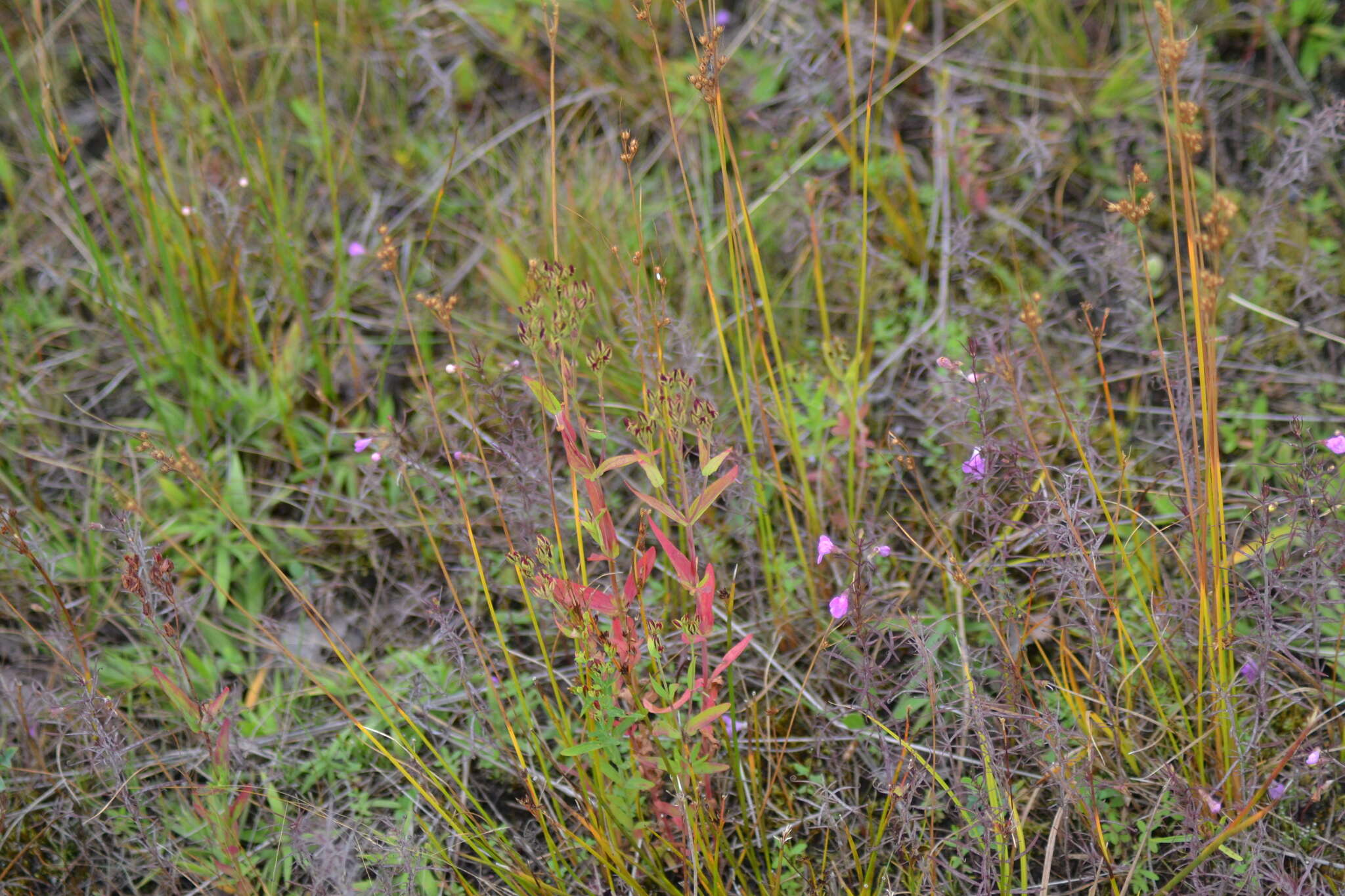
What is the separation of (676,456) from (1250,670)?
3.45 ft

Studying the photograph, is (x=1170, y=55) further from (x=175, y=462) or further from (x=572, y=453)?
(x=175, y=462)

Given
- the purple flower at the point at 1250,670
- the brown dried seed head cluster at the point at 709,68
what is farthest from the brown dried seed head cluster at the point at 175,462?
the purple flower at the point at 1250,670

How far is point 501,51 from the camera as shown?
2.90 meters

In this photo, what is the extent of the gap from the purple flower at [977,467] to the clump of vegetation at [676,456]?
15mm

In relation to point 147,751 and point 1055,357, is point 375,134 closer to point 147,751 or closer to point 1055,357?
point 147,751

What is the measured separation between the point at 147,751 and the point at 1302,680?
85.1 inches

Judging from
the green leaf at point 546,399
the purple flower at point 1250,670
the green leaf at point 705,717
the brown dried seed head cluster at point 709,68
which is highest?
the brown dried seed head cluster at point 709,68

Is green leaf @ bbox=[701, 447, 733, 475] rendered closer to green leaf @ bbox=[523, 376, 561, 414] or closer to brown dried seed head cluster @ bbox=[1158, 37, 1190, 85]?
green leaf @ bbox=[523, 376, 561, 414]

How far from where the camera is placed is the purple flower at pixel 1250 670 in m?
1.48

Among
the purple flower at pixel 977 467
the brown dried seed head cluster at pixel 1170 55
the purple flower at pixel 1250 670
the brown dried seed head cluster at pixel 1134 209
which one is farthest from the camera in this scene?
the purple flower at pixel 977 467

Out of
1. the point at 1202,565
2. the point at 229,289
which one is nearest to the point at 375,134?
the point at 229,289

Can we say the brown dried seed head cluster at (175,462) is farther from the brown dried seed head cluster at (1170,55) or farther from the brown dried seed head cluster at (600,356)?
the brown dried seed head cluster at (1170,55)

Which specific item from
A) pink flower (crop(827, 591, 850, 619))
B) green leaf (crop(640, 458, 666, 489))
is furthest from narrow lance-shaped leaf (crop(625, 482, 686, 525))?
pink flower (crop(827, 591, 850, 619))

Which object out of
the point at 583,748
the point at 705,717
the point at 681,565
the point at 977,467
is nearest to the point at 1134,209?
the point at 977,467
